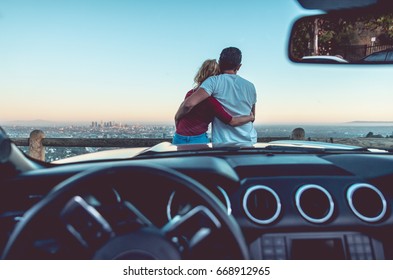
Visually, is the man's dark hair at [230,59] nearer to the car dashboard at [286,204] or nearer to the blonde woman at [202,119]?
the blonde woman at [202,119]

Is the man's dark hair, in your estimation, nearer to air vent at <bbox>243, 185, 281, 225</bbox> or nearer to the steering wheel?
air vent at <bbox>243, 185, 281, 225</bbox>

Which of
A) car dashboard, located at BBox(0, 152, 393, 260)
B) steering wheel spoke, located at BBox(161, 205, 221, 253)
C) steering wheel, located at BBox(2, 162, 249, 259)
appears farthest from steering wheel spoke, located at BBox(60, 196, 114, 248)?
car dashboard, located at BBox(0, 152, 393, 260)

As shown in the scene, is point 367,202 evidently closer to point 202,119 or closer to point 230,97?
point 230,97

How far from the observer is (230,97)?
394 centimetres

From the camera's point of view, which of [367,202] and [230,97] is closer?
Answer: [367,202]

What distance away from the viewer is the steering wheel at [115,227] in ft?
4.29

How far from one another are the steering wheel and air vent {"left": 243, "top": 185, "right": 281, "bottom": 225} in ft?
1.75

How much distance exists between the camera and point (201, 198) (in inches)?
54.3

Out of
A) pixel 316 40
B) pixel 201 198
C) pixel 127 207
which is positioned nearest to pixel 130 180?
pixel 127 207

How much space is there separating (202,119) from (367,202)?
2.29m

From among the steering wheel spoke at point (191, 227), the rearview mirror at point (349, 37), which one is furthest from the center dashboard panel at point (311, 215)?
the rearview mirror at point (349, 37)

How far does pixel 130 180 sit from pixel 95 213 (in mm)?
181

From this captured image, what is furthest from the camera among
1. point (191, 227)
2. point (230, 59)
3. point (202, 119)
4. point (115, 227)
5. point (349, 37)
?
point (202, 119)

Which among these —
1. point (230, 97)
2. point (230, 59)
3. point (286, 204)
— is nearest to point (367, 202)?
point (286, 204)
